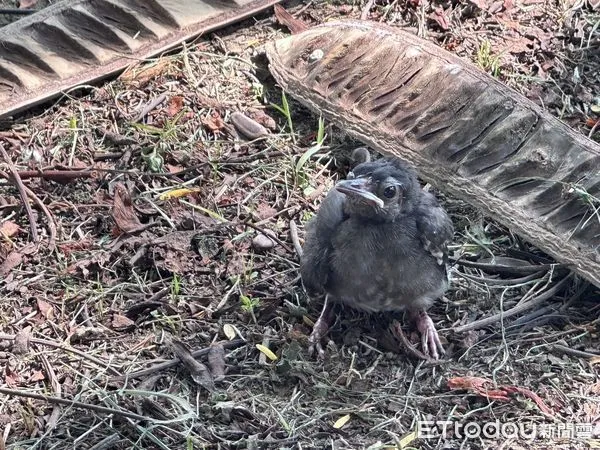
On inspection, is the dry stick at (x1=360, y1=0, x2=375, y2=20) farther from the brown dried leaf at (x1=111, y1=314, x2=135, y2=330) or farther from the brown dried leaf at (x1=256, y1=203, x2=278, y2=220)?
the brown dried leaf at (x1=111, y1=314, x2=135, y2=330)

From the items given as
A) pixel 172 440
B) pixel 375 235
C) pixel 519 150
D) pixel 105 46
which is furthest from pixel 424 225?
pixel 105 46

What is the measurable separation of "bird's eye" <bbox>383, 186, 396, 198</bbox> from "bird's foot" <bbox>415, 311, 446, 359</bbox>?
605mm

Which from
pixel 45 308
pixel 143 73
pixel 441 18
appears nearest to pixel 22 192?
pixel 45 308

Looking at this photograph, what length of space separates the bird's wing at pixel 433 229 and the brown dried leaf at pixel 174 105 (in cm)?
183

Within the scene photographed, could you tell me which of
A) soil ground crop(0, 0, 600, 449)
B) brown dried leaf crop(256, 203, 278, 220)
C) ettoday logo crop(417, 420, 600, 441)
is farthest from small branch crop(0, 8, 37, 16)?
ettoday logo crop(417, 420, 600, 441)

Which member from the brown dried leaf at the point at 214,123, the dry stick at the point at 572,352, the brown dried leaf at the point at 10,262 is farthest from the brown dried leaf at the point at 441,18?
the brown dried leaf at the point at 10,262

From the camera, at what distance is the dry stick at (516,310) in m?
4.13

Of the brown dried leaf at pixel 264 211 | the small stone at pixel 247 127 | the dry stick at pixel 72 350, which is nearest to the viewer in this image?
the dry stick at pixel 72 350

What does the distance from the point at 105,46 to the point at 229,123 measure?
0.98 m

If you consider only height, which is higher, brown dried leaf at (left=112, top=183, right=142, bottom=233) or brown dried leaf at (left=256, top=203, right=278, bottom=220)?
brown dried leaf at (left=112, top=183, right=142, bottom=233)

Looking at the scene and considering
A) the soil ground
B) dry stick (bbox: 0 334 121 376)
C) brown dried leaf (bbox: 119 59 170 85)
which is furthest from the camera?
brown dried leaf (bbox: 119 59 170 85)

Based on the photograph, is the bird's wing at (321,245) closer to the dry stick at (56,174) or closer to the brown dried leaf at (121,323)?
the brown dried leaf at (121,323)

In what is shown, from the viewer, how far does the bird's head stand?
12.5ft

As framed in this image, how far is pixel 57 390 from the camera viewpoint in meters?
3.86
